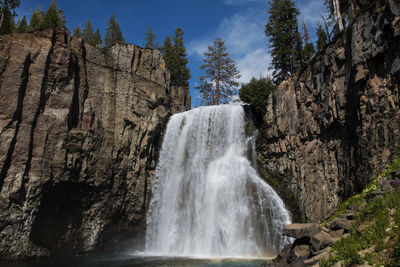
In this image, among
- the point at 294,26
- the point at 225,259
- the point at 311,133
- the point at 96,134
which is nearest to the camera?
the point at 225,259

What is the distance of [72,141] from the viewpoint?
2156 centimetres

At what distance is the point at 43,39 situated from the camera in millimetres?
21453

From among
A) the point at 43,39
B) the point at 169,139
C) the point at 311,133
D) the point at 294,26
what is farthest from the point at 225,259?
the point at 294,26

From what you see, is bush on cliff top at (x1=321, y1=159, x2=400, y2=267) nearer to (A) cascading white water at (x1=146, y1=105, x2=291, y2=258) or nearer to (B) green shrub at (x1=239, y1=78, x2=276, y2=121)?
(A) cascading white water at (x1=146, y1=105, x2=291, y2=258)

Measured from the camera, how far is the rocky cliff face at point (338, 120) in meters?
13.8

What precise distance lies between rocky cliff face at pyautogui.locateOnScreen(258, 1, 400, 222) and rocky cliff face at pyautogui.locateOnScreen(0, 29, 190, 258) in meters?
11.1

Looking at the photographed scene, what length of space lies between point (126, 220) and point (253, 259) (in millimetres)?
11560

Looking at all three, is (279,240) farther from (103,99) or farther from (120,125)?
(103,99)

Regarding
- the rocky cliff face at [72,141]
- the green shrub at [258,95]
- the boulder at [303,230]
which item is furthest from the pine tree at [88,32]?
the boulder at [303,230]

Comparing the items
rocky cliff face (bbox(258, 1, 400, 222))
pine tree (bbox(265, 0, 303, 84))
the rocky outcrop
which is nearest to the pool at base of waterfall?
rocky cliff face (bbox(258, 1, 400, 222))

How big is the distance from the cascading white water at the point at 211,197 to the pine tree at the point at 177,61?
15.6 metres

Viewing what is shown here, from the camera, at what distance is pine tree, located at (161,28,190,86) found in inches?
1687

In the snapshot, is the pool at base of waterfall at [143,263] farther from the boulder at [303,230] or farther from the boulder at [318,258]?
the boulder at [318,258]

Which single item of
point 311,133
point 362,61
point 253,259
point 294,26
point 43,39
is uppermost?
point 294,26
